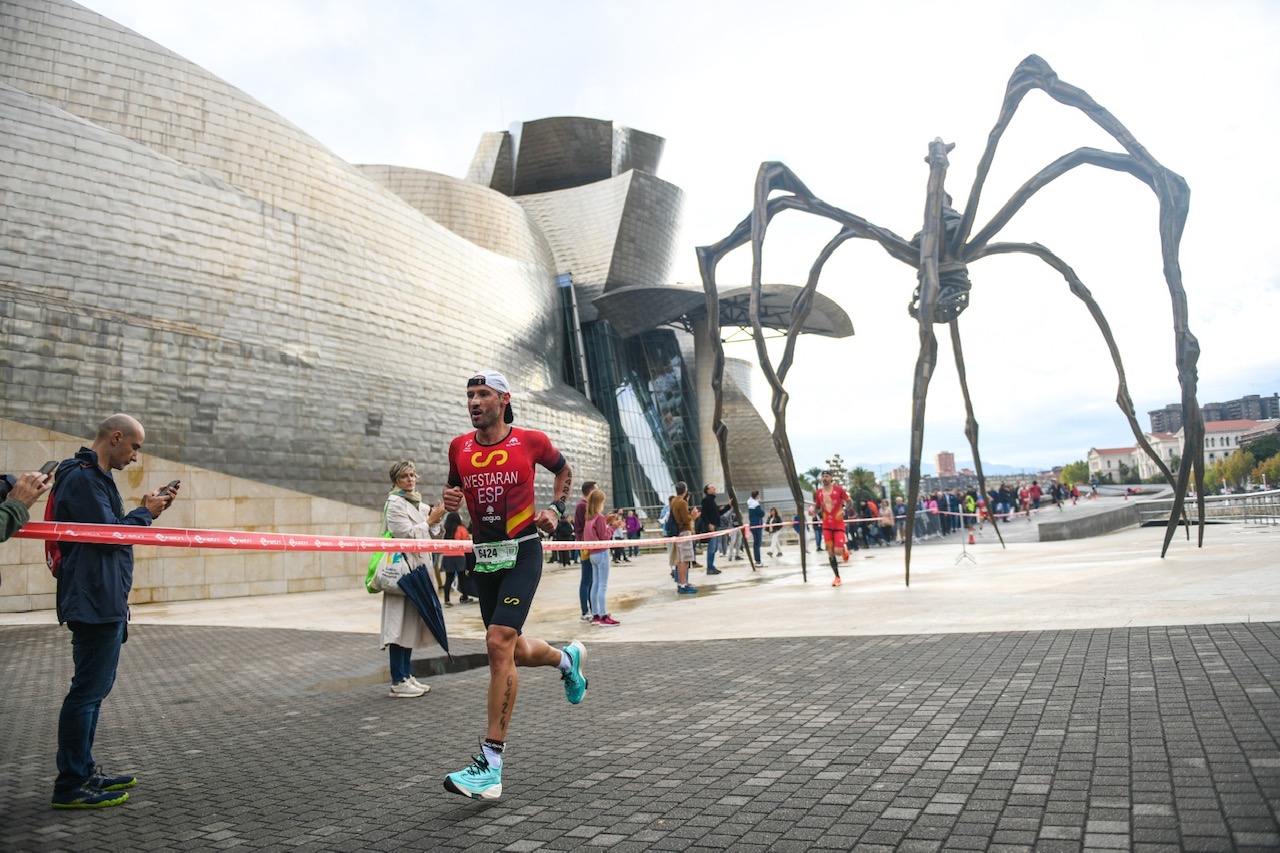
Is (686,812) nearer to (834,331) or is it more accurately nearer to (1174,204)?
(1174,204)

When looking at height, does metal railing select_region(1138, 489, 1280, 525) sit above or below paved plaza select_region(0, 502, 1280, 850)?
above

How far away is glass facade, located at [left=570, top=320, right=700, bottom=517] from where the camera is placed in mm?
37062

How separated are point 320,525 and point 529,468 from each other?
52.8 ft

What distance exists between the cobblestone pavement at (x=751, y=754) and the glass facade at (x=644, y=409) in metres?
30.2

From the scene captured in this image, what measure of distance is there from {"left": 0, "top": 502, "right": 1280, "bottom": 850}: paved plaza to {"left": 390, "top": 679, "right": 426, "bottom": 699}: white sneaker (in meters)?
0.18

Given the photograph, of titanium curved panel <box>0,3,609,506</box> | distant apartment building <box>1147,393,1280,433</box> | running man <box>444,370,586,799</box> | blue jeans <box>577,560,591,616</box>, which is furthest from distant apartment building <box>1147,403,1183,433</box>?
running man <box>444,370,586,799</box>

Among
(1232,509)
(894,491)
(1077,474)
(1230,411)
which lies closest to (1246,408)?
(1230,411)

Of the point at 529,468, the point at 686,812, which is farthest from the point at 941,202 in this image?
the point at 686,812

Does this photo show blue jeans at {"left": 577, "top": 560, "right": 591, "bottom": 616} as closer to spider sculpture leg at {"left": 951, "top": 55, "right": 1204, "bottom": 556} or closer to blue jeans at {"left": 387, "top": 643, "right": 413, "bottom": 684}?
blue jeans at {"left": 387, "top": 643, "right": 413, "bottom": 684}

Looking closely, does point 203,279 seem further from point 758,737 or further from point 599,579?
point 758,737

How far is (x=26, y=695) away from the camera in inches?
247

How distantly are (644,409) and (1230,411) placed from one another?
566 feet

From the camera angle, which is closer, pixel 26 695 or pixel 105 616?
pixel 105 616

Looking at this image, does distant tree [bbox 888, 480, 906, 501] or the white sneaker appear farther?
distant tree [bbox 888, 480, 906, 501]
